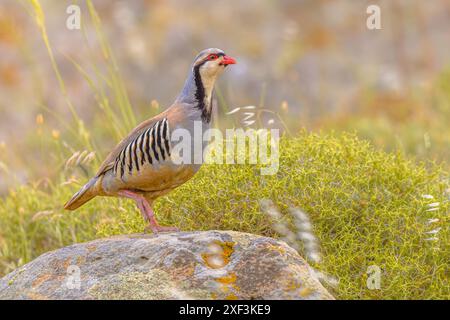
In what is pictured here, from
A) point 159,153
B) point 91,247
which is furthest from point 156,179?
point 91,247

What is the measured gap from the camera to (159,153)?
4801mm

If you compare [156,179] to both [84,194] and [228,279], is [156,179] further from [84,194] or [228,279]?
[228,279]

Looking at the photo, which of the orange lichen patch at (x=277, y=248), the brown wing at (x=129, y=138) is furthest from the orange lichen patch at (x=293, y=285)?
the brown wing at (x=129, y=138)

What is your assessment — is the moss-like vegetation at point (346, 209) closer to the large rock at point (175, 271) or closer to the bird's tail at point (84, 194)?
the bird's tail at point (84, 194)

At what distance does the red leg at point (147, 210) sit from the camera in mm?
4992

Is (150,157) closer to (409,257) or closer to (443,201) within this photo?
(409,257)

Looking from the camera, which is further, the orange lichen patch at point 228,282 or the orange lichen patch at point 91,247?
the orange lichen patch at point 91,247

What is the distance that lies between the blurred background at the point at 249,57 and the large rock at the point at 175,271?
7.72 metres

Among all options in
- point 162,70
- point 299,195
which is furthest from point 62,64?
point 299,195

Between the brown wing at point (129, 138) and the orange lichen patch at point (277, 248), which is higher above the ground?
the brown wing at point (129, 138)

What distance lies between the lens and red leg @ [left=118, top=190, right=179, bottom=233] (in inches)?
197

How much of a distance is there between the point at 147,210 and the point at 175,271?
0.83m

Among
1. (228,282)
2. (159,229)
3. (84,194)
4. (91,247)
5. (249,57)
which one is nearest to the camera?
(228,282)

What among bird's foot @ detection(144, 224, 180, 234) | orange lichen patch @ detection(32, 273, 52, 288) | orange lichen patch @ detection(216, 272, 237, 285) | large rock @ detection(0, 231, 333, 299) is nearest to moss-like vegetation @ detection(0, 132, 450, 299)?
bird's foot @ detection(144, 224, 180, 234)
